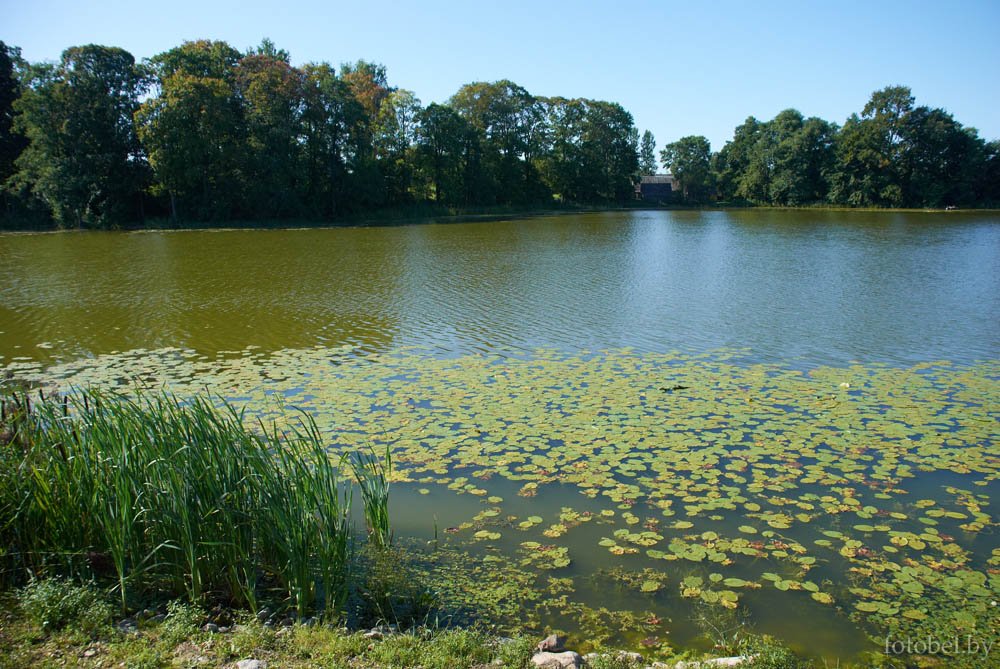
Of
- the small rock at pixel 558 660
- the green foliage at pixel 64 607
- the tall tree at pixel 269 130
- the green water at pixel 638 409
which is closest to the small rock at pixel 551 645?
the small rock at pixel 558 660

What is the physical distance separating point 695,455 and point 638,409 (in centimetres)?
147

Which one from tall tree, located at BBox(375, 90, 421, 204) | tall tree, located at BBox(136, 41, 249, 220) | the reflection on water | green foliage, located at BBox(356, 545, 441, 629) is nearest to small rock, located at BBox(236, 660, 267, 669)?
green foliage, located at BBox(356, 545, 441, 629)

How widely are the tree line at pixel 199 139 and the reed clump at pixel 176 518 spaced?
43.2 meters

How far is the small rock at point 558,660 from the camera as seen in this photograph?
324 centimetres

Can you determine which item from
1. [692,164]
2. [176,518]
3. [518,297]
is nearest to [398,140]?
[518,297]

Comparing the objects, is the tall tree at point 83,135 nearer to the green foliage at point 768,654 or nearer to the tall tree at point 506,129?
the tall tree at point 506,129

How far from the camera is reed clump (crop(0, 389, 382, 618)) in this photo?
3789 mm

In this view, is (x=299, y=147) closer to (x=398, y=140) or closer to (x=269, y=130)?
(x=269, y=130)

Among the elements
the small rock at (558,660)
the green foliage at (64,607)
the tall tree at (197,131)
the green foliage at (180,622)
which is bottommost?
the small rock at (558,660)

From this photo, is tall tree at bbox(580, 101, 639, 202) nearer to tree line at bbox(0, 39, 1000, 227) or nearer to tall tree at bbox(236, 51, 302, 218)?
tree line at bbox(0, 39, 1000, 227)

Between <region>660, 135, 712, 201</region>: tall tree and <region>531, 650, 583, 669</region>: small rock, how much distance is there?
94.2 metres

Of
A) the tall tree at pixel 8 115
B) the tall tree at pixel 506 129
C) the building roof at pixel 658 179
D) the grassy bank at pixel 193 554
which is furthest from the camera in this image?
the building roof at pixel 658 179

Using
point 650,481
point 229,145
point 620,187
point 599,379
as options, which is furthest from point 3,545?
point 620,187

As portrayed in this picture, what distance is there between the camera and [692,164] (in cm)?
9200
